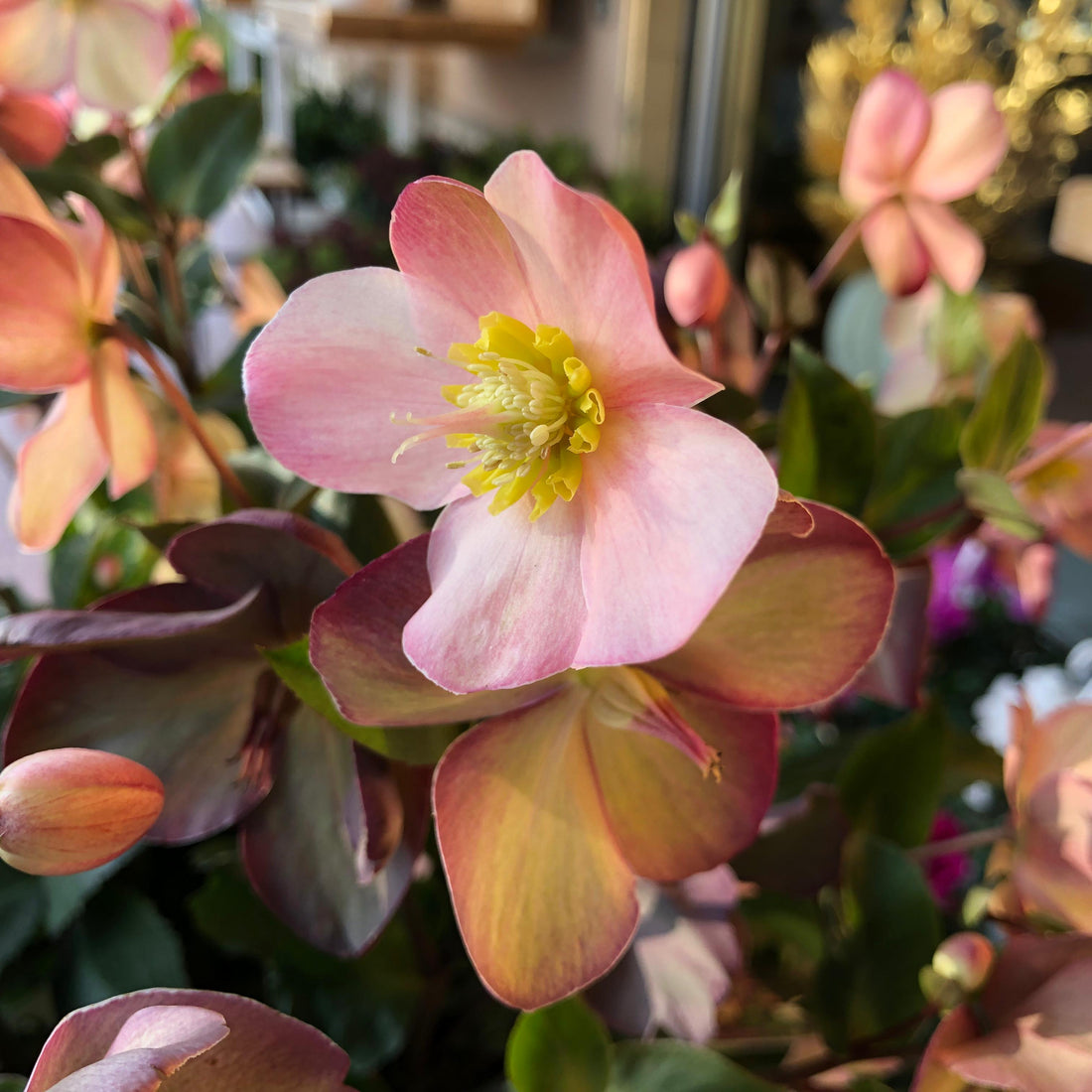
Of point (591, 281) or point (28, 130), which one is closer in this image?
point (591, 281)

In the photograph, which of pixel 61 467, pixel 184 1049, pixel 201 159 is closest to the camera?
pixel 184 1049

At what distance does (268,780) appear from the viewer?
0.22 metres

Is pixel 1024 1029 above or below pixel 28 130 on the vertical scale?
below

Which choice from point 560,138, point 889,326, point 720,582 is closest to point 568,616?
point 720,582

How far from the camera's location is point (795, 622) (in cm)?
18

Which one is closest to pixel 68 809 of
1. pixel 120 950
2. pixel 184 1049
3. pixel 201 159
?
pixel 184 1049

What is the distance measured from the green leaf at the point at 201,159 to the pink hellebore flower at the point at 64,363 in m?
0.10

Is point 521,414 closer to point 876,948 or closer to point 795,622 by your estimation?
point 795,622

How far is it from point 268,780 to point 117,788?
0.05 m

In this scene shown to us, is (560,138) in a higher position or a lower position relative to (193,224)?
lower

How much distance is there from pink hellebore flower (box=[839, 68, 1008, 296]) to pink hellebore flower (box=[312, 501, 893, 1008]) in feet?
0.56

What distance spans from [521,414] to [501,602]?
36 millimetres

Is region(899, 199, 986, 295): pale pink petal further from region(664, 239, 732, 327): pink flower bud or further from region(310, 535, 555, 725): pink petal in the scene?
region(310, 535, 555, 725): pink petal

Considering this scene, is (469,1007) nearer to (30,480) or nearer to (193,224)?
(30,480)
